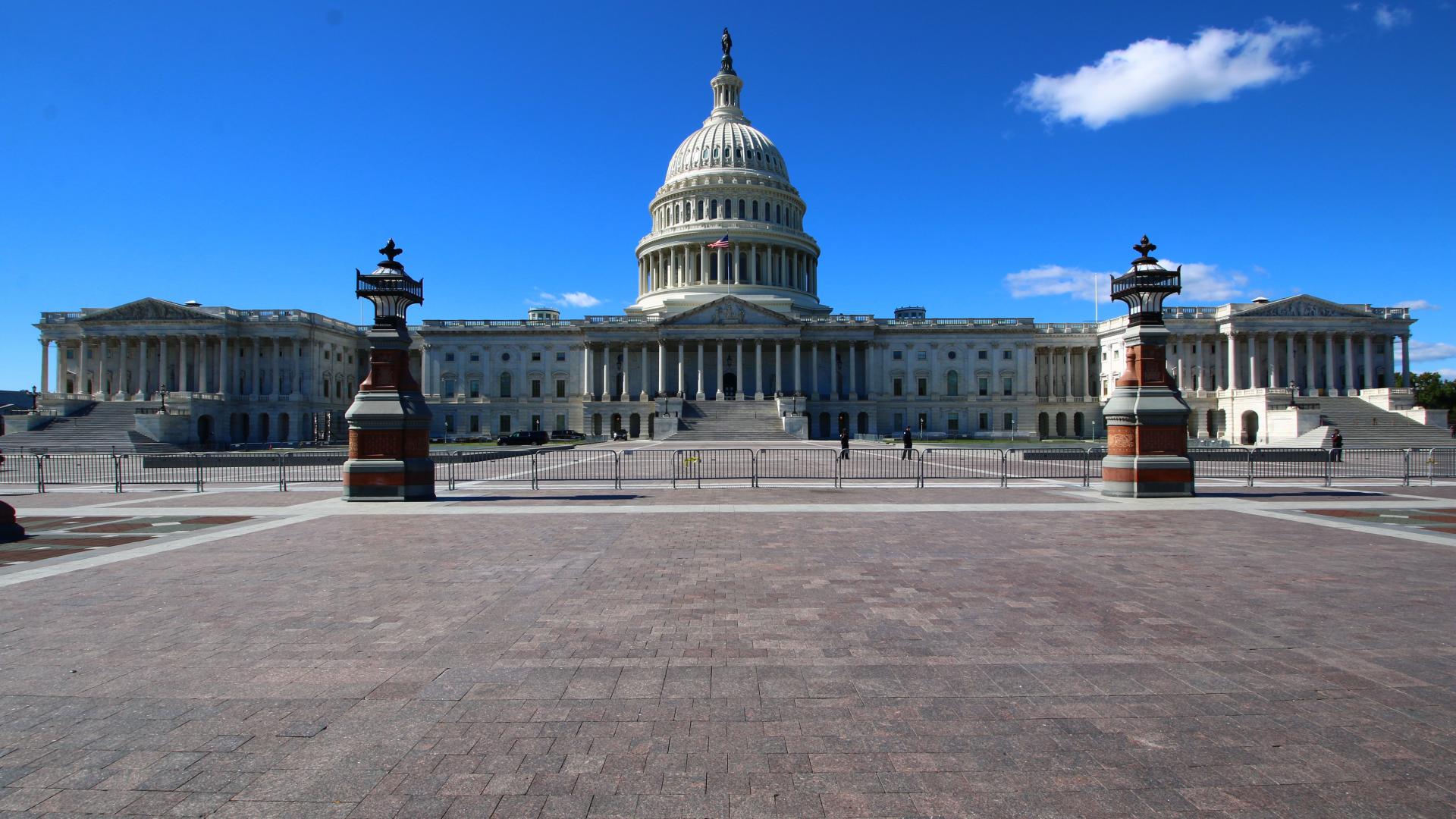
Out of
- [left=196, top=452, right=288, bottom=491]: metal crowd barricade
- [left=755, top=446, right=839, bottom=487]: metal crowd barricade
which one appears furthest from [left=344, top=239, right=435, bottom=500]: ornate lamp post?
[left=755, top=446, right=839, bottom=487]: metal crowd barricade

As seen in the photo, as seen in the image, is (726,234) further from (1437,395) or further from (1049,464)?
(1437,395)

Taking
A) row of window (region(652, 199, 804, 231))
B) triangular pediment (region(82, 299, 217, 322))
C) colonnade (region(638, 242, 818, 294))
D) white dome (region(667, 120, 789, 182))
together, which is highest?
white dome (region(667, 120, 789, 182))

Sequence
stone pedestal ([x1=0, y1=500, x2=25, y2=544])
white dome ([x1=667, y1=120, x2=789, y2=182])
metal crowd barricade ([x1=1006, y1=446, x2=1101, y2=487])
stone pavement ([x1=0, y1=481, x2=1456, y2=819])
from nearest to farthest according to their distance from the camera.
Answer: stone pavement ([x1=0, y1=481, x2=1456, y2=819]) < stone pedestal ([x1=0, y1=500, x2=25, y2=544]) < metal crowd barricade ([x1=1006, y1=446, x2=1101, y2=487]) < white dome ([x1=667, y1=120, x2=789, y2=182])

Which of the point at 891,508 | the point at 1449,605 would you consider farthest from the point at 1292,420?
the point at 1449,605

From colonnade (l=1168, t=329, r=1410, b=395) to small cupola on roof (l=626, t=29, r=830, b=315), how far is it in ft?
163

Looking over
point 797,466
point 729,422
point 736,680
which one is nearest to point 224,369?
point 729,422

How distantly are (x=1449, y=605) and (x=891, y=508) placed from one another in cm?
1162

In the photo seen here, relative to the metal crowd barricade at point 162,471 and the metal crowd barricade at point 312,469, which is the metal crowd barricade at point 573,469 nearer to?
the metal crowd barricade at point 312,469

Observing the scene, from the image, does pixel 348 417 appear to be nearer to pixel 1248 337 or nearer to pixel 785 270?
pixel 785 270

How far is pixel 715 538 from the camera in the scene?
15.0 meters

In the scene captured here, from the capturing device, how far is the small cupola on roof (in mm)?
108188

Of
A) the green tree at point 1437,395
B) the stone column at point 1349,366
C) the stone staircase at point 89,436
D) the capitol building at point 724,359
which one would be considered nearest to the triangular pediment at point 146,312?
the capitol building at point 724,359

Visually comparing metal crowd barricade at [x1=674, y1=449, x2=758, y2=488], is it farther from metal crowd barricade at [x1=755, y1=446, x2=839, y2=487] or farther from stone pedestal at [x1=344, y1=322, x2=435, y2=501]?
stone pedestal at [x1=344, y1=322, x2=435, y2=501]

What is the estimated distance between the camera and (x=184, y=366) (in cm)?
9444
